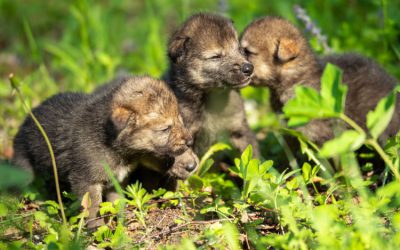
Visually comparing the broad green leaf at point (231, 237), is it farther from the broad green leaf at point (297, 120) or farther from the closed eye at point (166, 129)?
the closed eye at point (166, 129)

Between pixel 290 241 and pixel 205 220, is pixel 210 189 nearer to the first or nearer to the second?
pixel 205 220

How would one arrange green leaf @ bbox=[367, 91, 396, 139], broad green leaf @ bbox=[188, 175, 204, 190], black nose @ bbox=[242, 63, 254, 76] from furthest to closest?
black nose @ bbox=[242, 63, 254, 76] < broad green leaf @ bbox=[188, 175, 204, 190] < green leaf @ bbox=[367, 91, 396, 139]

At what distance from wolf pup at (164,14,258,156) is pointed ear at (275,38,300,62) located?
330 millimetres

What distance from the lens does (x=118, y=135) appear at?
4.25 metres

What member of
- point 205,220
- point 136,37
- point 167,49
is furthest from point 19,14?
point 205,220

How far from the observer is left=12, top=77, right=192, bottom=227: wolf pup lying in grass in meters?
4.22

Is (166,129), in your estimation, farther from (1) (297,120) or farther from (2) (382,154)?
(2) (382,154)

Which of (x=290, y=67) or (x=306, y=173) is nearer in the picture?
(x=306, y=173)

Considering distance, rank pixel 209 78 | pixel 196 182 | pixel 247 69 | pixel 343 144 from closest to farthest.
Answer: pixel 343 144
pixel 196 182
pixel 247 69
pixel 209 78

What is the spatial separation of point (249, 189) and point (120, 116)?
1055mm

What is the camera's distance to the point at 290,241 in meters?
3.21

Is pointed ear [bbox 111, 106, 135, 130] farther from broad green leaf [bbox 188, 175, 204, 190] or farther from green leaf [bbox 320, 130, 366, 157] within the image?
green leaf [bbox 320, 130, 366, 157]

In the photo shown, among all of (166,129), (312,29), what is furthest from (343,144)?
(312,29)

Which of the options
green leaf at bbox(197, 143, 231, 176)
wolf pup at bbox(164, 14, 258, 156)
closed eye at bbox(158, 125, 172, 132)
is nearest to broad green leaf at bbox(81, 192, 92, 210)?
closed eye at bbox(158, 125, 172, 132)
